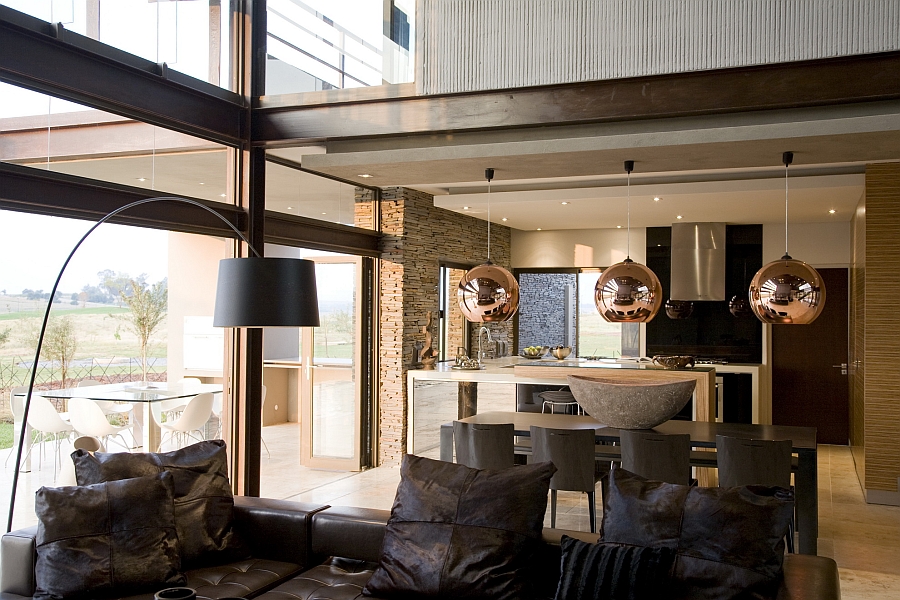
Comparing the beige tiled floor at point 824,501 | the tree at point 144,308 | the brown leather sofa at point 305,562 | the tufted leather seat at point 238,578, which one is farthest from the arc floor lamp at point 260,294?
the beige tiled floor at point 824,501

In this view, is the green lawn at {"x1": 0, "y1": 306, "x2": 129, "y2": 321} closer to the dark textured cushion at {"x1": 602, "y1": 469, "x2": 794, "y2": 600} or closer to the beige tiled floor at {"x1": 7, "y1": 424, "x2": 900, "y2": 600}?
the beige tiled floor at {"x1": 7, "y1": 424, "x2": 900, "y2": 600}

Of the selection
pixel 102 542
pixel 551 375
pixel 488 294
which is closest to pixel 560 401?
pixel 551 375

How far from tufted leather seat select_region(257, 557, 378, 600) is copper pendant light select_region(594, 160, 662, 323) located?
2.25 meters

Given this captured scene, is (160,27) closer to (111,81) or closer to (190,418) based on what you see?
(111,81)

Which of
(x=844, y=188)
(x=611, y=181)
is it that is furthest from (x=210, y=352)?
(x=844, y=188)

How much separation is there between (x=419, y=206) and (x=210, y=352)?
135 inches

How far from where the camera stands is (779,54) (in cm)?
425

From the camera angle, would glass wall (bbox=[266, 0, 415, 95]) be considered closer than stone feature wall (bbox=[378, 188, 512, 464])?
Yes

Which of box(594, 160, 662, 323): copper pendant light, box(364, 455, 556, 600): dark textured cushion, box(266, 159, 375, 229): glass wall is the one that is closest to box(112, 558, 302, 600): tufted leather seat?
box(364, 455, 556, 600): dark textured cushion

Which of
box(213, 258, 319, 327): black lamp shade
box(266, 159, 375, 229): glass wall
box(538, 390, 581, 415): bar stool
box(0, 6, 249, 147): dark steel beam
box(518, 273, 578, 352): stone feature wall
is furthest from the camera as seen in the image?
box(518, 273, 578, 352): stone feature wall

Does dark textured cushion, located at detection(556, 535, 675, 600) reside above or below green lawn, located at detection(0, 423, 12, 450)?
below

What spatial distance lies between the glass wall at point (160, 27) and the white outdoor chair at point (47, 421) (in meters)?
1.94

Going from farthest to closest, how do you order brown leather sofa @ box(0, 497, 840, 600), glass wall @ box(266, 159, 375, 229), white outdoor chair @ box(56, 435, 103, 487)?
glass wall @ box(266, 159, 375, 229)
white outdoor chair @ box(56, 435, 103, 487)
brown leather sofa @ box(0, 497, 840, 600)

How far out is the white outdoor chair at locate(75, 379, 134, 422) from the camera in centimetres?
443
